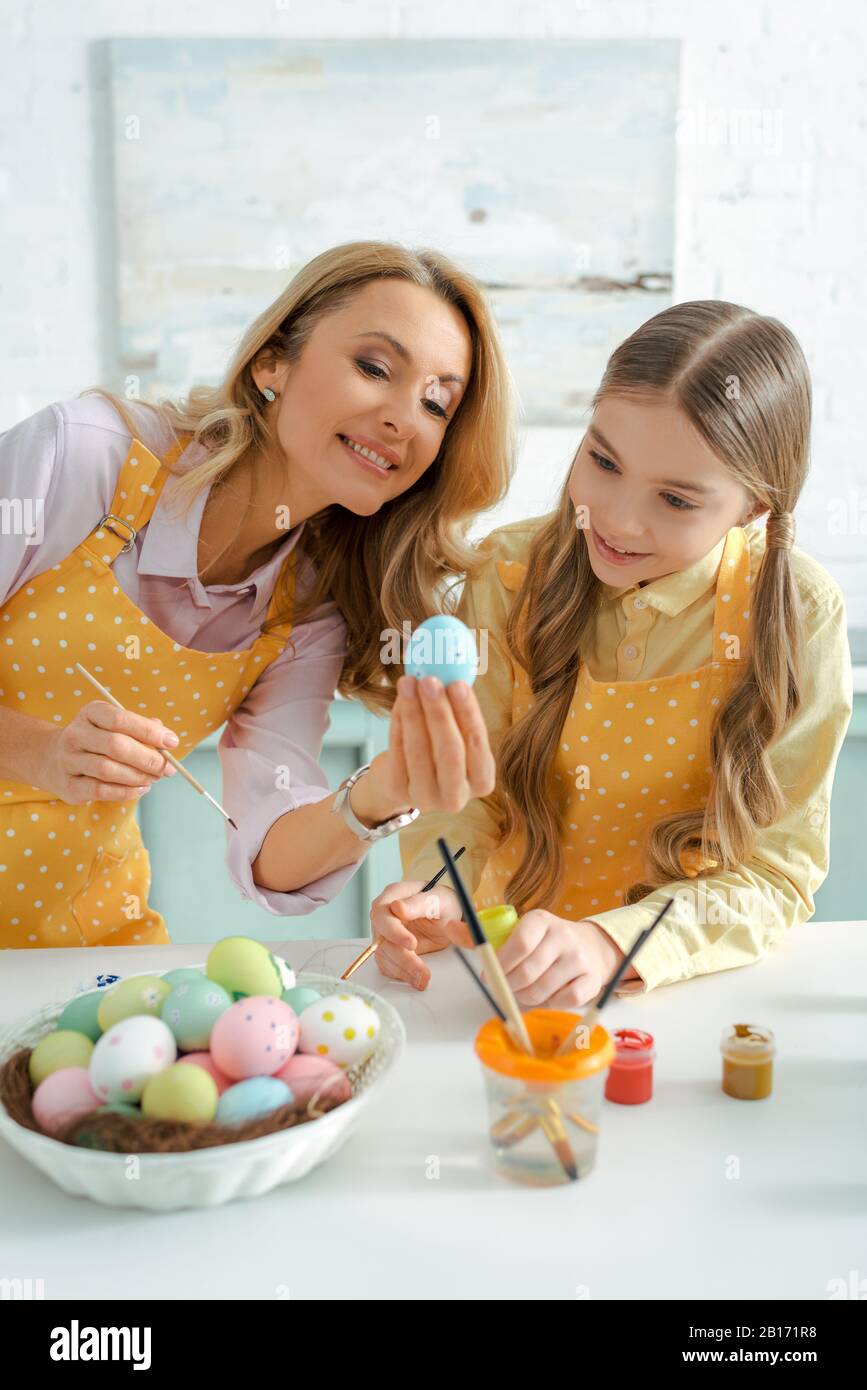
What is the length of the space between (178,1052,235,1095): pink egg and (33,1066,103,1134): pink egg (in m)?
0.07

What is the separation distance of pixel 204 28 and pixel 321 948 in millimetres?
2103

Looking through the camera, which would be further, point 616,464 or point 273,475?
point 273,475

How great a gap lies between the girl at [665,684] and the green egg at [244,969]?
9.1 inches

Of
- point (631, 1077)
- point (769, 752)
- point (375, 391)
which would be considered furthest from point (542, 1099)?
point (375, 391)

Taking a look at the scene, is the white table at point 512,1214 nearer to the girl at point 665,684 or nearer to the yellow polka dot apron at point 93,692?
the girl at point 665,684

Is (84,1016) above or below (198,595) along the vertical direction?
below

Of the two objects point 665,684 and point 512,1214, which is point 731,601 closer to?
point 665,684

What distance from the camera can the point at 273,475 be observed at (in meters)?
1.57

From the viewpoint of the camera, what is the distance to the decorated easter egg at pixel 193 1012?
0.90 m

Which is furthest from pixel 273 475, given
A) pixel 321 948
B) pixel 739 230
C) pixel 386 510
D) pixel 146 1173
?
pixel 739 230

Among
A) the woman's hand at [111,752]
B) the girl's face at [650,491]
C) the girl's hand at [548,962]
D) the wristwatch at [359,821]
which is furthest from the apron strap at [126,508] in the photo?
the girl's hand at [548,962]

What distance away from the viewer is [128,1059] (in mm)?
853

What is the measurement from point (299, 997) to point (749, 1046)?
380 mm

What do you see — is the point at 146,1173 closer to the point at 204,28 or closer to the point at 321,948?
the point at 321,948
